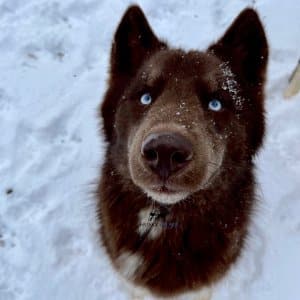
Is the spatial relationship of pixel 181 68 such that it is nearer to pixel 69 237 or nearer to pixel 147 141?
pixel 147 141

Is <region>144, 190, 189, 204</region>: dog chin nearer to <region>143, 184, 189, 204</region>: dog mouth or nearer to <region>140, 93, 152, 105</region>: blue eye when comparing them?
<region>143, 184, 189, 204</region>: dog mouth

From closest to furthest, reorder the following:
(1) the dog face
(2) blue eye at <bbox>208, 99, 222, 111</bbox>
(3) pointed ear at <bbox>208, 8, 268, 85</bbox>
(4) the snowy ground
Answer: (1) the dog face → (2) blue eye at <bbox>208, 99, 222, 111</bbox> → (3) pointed ear at <bbox>208, 8, 268, 85</bbox> → (4) the snowy ground

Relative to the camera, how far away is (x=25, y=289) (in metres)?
3.69

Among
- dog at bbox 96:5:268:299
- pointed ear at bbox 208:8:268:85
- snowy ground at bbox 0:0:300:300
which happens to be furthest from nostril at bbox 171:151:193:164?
snowy ground at bbox 0:0:300:300

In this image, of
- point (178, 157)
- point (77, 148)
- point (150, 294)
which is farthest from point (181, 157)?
point (77, 148)

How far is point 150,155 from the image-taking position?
2.37 metres

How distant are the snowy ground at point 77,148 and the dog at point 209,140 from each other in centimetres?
65

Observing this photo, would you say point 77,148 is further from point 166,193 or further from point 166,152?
point 166,152

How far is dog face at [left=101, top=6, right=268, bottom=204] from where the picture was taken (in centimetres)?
244

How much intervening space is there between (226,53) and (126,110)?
2.48 feet

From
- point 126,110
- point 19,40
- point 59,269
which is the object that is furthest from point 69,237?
point 19,40

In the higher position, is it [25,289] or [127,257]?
[127,257]

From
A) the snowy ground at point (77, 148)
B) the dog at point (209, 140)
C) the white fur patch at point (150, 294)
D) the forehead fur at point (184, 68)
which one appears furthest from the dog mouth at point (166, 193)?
the snowy ground at point (77, 148)

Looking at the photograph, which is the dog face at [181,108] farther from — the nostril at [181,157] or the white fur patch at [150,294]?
the white fur patch at [150,294]
